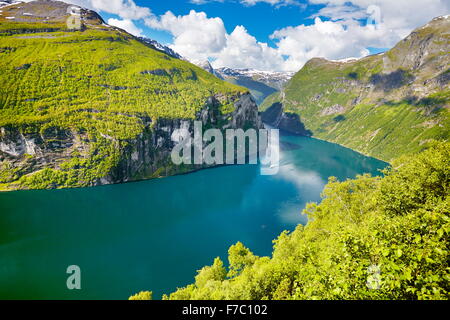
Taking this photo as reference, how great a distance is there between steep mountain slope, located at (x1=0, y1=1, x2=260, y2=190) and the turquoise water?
12742 mm

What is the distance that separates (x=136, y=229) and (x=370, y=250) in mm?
68418

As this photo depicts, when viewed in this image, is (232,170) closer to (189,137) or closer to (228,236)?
(189,137)

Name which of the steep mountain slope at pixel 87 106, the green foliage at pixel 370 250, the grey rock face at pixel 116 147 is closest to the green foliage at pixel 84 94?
the steep mountain slope at pixel 87 106

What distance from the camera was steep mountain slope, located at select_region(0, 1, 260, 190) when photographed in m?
103

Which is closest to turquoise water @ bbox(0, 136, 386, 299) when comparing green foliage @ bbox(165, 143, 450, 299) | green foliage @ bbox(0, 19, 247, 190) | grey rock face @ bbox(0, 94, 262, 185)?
grey rock face @ bbox(0, 94, 262, 185)

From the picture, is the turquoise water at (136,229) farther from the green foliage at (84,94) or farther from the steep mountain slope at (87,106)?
the green foliage at (84,94)

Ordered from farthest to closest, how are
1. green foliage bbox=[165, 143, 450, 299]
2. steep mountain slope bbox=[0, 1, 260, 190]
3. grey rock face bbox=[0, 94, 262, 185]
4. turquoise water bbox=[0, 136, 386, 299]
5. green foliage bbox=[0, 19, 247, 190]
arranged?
green foliage bbox=[0, 19, 247, 190] → steep mountain slope bbox=[0, 1, 260, 190] → grey rock face bbox=[0, 94, 262, 185] → turquoise water bbox=[0, 136, 386, 299] → green foliage bbox=[165, 143, 450, 299]

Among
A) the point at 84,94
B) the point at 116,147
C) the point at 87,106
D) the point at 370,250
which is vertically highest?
the point at 84,94

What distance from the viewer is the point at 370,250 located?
10031 millimetres

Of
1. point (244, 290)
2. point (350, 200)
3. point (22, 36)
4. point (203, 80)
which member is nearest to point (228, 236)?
point (350, 200)

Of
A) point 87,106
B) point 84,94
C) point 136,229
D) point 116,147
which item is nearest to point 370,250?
point 136,229

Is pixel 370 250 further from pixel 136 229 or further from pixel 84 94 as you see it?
pixel 84 94

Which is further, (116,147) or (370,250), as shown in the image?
(116,147)

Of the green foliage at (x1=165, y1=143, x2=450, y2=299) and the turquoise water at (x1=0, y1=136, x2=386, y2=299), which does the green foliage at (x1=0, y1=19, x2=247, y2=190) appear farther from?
Answer: the green foliage at (x1=165, y1=143, x2=450, y2=299)
